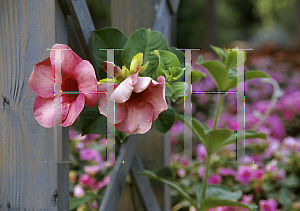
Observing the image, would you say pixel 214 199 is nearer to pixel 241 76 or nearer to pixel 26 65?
pixel 241 76

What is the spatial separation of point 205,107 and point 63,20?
2247 mm

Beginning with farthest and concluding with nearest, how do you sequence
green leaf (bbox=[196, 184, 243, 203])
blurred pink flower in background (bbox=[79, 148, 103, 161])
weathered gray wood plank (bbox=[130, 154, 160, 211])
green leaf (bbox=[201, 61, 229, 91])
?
blurred pink flower in background (bbox=[79, 148, 103, 161]) → weathered gray wood plank (bbox=[130, 154, 160, 211]) → green leaf (bbox=[196, 184, 243, 203]) → green leaf (bbox=[201, 61, 229, 91])

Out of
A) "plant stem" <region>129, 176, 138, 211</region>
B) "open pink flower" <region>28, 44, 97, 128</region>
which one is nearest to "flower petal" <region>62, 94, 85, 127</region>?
"open pink flower" <region>28, 44, 97, 128</region>

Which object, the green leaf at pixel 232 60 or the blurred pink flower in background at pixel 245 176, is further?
the blurred pink flower in background at pixel 245 176

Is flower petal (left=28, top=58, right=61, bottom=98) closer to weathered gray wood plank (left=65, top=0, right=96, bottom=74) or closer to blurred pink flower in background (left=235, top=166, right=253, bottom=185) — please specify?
weathered gray wood plank (left=65, top=0, right=96, bottom=74)

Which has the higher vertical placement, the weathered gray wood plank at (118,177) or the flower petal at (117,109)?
the flower petal at (117,109)

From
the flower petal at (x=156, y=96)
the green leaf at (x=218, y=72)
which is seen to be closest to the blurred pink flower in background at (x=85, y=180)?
the green leaf at (x=218, y=72)

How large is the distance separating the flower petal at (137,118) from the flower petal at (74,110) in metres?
0.06

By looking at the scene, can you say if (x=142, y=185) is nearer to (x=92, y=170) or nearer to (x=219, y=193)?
(x=219, y=193)

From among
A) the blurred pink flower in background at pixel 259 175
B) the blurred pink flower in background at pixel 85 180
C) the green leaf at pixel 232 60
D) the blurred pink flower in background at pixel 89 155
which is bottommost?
the blurred pink flower in background at pixel 85 180

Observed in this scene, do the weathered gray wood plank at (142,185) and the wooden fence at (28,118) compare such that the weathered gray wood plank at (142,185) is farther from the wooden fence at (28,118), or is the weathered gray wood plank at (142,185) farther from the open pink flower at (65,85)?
the open pink flower at (65,85)

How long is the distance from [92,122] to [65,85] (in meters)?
0.14

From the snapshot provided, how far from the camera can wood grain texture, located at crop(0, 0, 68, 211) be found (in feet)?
1.40

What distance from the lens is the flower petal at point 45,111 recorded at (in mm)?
335
